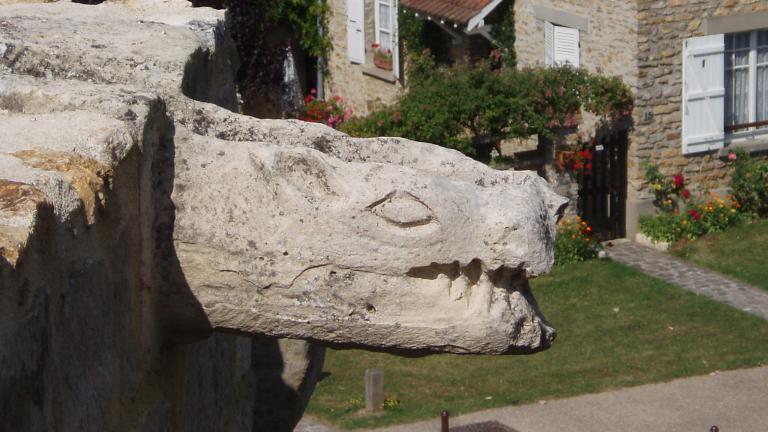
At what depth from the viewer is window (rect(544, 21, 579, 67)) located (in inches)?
542

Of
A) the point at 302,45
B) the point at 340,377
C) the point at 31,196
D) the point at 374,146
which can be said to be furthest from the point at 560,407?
the point at 302,45

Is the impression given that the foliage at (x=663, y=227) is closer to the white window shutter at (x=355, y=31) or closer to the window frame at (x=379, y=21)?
the window frame at (x=379, y=21)

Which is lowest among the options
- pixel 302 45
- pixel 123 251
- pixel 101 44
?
pixel 123 251

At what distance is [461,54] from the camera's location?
618 inches

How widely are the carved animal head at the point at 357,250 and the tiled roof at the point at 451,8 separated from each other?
12122 mm

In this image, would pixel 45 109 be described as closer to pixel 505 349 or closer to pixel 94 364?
pixel 94 364

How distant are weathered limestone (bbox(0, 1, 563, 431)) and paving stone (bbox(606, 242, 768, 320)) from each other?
9.02 m

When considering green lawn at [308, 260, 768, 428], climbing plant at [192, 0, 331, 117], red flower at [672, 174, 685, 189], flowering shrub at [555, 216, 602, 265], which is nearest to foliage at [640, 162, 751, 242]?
red flower at [672, 174, 685, 189]

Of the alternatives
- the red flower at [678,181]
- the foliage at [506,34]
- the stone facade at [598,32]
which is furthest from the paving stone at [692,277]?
the foliage at [506,34]

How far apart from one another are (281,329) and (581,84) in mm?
10857

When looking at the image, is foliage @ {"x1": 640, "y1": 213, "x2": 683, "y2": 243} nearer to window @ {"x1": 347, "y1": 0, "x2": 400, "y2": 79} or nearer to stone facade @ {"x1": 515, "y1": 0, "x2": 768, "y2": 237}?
stone facade @ {"x1": 515, "y1": 0, "x2": 768, "y2": 237}

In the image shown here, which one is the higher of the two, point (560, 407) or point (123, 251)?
point (123, 251)

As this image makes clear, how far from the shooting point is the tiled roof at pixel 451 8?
47.6 feet

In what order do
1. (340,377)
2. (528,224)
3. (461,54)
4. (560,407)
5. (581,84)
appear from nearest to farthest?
(528,224) → (560,407) → (340,377) → (581,84) → (461,54)
